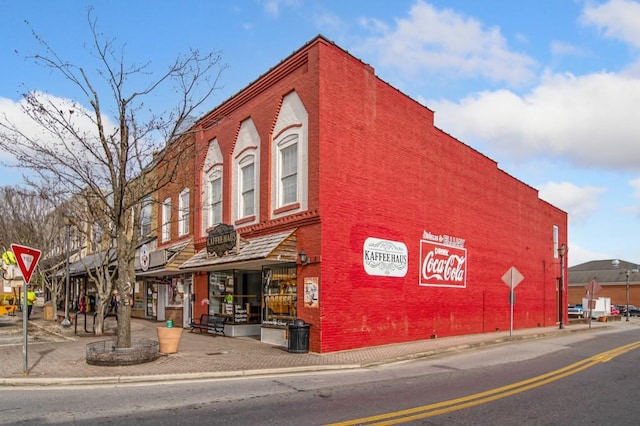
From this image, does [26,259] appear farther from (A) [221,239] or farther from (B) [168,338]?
(A) [221,239]

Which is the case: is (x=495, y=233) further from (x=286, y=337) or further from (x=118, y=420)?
Answer: (x=118, y=420)

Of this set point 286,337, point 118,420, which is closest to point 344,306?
point 286,337

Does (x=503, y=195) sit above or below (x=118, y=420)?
above

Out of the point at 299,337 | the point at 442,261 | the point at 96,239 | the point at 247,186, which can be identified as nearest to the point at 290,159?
the point at 247,186

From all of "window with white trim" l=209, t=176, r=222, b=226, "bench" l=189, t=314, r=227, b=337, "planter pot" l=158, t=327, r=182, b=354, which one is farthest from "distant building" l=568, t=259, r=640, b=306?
"planter pot" l=158, t=327, r=182, b=354

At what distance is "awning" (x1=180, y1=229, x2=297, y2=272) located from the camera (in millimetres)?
16344

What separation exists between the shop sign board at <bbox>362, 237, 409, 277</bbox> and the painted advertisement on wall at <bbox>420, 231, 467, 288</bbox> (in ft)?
4.68

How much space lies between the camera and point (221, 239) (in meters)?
19.9

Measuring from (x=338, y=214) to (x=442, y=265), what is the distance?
22.8 feet

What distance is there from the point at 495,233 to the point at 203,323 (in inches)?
579

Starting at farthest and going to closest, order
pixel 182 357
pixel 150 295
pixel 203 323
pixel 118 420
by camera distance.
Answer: pixel 150 295
pixel 203 323
pixel 182 357
pixel 118 420

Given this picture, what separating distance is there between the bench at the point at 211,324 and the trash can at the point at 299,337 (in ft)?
17.6

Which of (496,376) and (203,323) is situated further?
(203,323)

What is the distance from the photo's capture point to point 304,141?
17094mm
